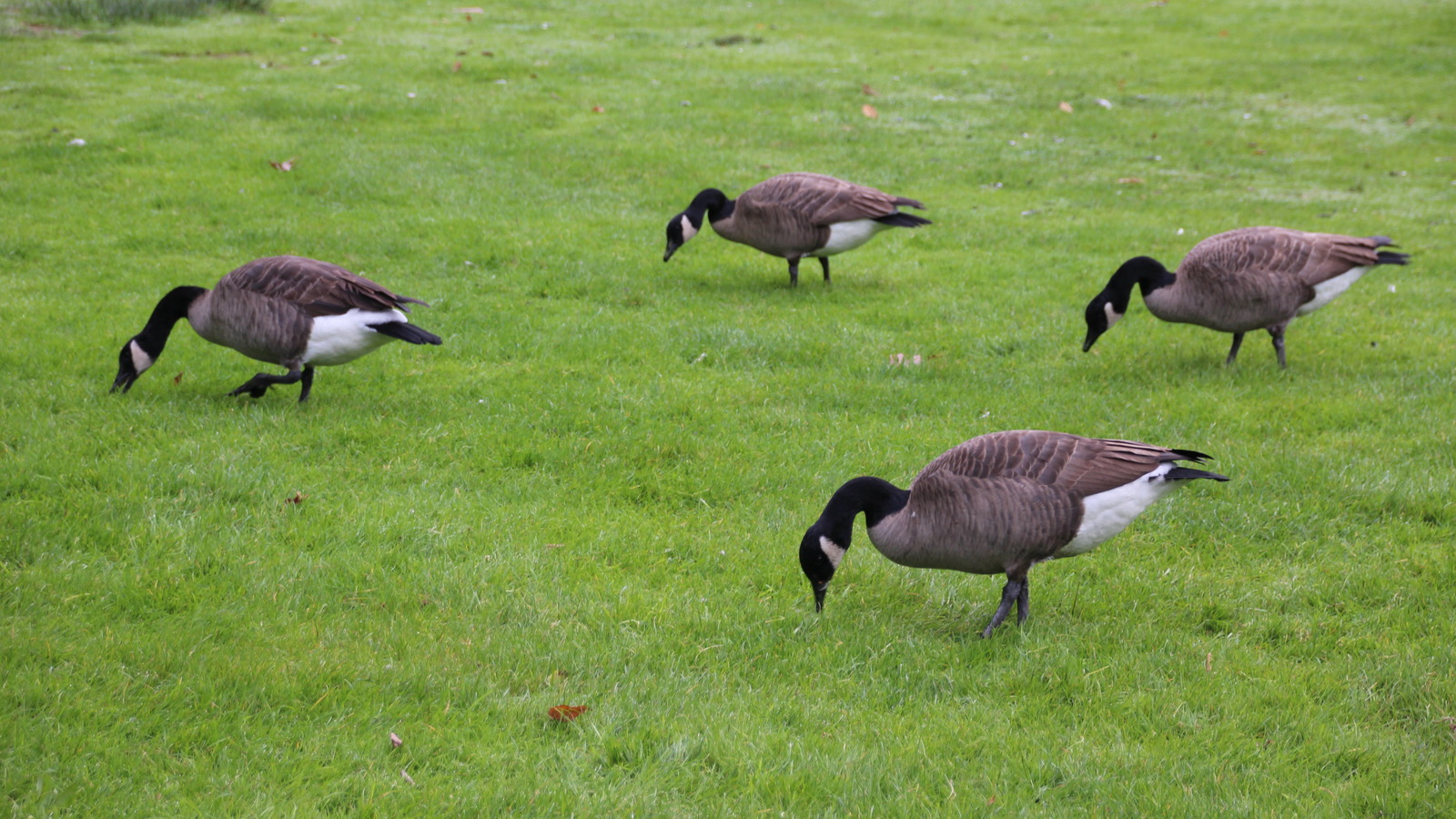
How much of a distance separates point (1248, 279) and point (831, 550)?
5.65 m

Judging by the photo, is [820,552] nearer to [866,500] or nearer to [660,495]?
[866,500]

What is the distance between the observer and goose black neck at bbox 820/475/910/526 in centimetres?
550

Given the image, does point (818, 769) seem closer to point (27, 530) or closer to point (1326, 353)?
point (27, 530)

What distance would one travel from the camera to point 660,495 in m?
7.25

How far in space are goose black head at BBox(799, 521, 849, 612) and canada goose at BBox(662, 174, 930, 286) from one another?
22.2 feet

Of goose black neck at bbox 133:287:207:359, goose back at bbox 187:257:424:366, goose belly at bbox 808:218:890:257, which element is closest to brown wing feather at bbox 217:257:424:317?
goose back at bbox 187:257:424:366

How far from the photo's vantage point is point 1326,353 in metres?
10.1

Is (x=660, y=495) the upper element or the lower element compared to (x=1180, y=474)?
lower

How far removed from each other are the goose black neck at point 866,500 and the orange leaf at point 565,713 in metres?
1.51

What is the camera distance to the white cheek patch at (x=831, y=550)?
17.8ft

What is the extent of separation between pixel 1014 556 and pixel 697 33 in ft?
76.3

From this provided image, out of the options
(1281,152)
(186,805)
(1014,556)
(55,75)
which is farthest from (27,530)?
(1281,152)

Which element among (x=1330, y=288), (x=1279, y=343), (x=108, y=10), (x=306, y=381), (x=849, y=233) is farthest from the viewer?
(x=108, y=10)

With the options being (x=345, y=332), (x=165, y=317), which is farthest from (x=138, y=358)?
(x=345, y=332)
